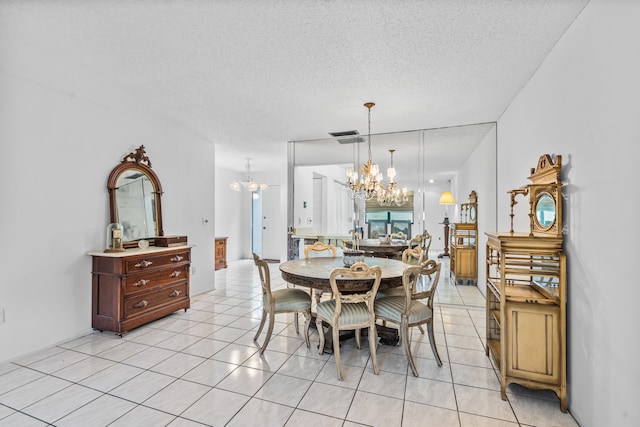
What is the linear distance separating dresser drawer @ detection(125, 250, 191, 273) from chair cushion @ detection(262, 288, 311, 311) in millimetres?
1541

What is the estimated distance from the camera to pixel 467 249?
533cm

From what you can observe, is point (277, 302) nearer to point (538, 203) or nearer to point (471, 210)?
point (538, 203)

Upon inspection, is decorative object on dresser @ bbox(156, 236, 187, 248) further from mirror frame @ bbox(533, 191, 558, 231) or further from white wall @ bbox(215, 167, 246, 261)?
mirror frame @ bbox(533, 191, 558, 231)

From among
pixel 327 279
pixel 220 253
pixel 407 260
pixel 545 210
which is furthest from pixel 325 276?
pixel 220 253

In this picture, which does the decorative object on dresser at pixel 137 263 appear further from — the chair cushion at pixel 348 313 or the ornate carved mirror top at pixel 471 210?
the ornate carved mirror top at pixel 471 210

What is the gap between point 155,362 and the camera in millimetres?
2619

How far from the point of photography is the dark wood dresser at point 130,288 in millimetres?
3137

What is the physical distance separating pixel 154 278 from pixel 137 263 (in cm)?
32

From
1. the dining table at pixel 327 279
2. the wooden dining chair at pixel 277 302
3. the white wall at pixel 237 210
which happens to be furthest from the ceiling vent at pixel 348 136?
the white wall at pixel 237 210

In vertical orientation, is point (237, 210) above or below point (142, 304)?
above

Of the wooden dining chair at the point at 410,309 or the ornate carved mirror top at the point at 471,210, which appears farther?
the ornate carved mirror top at the point at 471,210

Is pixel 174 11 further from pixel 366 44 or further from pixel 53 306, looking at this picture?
pixel 53 306

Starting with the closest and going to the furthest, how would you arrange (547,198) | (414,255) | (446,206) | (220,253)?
(547,198)
(414,255)
(220,253)
(446,206)

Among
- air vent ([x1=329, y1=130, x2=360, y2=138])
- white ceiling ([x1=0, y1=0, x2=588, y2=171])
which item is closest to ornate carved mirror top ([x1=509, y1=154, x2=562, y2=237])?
white ceiling ([x1=0, y1=0, x2=588, y2=171])
